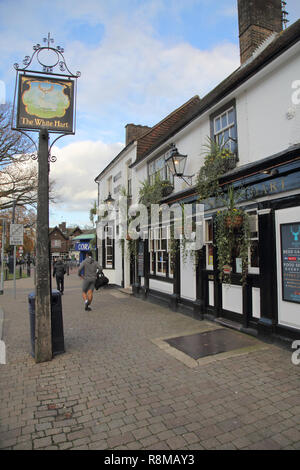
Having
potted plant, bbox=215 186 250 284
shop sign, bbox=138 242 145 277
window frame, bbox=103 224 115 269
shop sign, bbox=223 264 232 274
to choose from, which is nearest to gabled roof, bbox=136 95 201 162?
shop sign, bbox=138 242 145 277

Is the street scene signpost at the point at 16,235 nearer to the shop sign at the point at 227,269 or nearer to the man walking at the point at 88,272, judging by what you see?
the man walking at the point at 88,272

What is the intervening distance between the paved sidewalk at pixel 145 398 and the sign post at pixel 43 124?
0.77 m

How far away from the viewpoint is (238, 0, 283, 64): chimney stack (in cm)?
830

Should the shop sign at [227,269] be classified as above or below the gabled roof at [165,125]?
below

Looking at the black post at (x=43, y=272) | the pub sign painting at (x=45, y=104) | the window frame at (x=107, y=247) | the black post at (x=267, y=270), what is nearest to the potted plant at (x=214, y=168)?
the black post at (x=267, y=270)

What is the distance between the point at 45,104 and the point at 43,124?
0.40 m

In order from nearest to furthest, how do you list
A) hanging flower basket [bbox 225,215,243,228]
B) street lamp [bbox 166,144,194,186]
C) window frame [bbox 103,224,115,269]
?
1. hanging flower basket [bbox 225,215,243,228]
2. street lamp [bbox 166,144,194,186]
3. window frame [bbox 103,224,115,269]

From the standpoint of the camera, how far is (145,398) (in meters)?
3.63

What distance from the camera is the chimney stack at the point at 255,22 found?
8.30 meters

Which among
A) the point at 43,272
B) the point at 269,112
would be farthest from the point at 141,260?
the point at 269,112

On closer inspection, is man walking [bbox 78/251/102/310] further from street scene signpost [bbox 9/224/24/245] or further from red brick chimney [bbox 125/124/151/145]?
red brick chimney [bbox 125/124/151/145]

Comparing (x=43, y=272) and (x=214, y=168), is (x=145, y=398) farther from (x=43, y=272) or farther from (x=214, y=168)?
(x=214, y=168)

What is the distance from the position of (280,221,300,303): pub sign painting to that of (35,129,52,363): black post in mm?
4261
